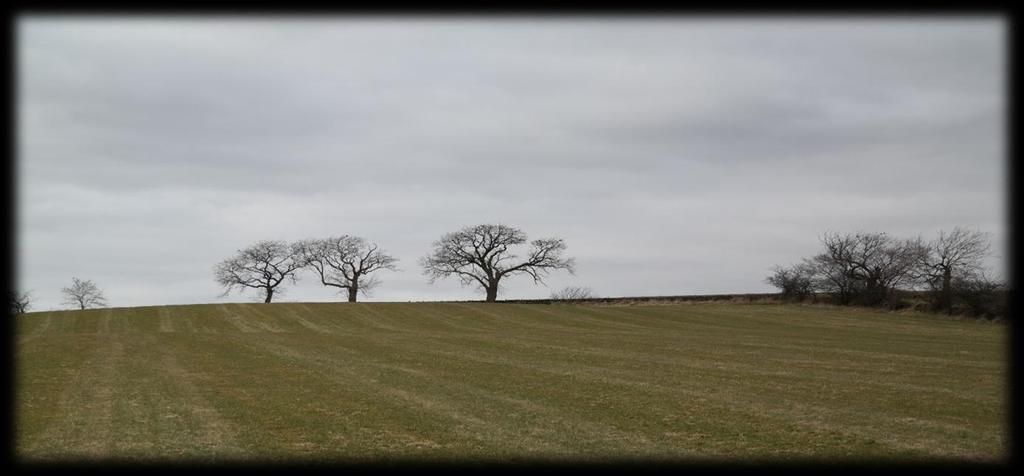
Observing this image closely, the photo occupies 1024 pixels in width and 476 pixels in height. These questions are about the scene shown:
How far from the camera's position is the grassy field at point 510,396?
39.2 feet

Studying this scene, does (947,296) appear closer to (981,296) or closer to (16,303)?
(981,296)

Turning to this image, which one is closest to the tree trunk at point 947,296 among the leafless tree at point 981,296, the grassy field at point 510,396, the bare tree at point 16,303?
the leafless tree at point 981,296

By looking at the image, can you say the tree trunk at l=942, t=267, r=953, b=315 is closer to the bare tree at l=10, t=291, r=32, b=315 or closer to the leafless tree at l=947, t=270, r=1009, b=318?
the leafless tree at l=947, t=270, r=1009, b=318

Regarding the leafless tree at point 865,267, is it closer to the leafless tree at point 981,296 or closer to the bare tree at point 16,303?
the leafless tree at point 981,296

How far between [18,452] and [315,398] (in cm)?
709

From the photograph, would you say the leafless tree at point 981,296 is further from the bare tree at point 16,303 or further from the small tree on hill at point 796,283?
the bare tree at point 16,303

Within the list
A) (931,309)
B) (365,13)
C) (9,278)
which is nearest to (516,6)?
(365,13)

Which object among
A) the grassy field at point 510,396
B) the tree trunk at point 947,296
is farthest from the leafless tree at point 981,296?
the grassy field at point 510,396

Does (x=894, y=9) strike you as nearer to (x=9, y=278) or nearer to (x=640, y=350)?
(x=9, y=278)

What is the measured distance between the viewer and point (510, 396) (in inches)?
717

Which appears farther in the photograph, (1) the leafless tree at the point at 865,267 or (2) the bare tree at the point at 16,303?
(1) the leafless tree at the point at 865,267

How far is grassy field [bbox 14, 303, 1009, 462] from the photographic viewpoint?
12.0 meters

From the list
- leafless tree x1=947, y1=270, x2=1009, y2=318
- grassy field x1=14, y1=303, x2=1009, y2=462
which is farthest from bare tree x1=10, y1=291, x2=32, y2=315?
leafless tree x1=947, y1=270, x2=1009, y2=318

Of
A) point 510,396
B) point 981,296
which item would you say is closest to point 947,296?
point 981,296
